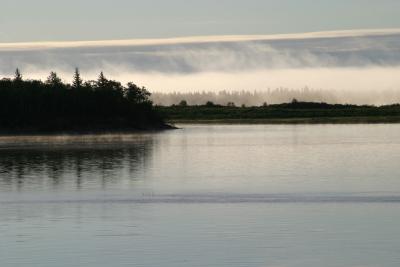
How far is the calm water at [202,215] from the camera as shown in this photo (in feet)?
95.3

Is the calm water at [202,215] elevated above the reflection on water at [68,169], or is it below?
above

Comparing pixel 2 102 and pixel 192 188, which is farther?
pixel 2 102

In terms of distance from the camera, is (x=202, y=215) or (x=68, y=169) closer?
(x=202, y=215)

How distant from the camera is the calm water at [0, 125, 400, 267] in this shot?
2905 cm

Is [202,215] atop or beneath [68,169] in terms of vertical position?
atop

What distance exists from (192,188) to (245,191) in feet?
12.1

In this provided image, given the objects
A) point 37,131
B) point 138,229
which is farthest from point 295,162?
point 37,131

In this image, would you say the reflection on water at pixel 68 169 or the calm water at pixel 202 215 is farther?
the reflection on water at pixel 68 169

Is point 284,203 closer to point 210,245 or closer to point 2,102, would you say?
point 210,245

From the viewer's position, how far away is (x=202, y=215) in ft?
127

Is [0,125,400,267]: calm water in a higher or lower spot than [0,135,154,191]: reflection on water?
higher

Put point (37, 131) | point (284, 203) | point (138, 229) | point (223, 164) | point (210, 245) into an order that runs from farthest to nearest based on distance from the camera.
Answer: point (37, 131) < point (223, 164) < point (284, 203) < point (138, 229) < point (210, 245)

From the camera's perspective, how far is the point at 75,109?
196500 millimetres

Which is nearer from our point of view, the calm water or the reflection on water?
Answer: the calm water
